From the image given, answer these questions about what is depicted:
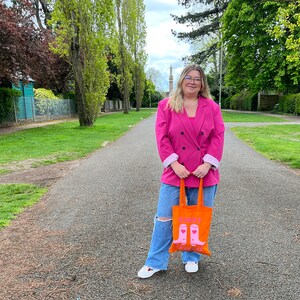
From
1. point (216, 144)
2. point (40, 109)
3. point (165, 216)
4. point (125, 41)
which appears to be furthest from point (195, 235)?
point (125, 41)

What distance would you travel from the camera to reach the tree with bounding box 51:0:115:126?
16.3 metres

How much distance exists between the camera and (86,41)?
55.8ft

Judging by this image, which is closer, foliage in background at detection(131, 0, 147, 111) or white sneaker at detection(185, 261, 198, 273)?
white sneaker at detection(185, 261, 198, 273)

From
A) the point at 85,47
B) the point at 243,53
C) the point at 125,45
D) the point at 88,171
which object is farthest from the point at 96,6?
the point at 125,45

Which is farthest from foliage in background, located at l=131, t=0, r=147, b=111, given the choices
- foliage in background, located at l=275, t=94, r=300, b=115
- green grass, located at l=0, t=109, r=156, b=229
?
green grass, located at l=0, t=109, r=156, b=229

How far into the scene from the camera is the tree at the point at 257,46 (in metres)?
28.9

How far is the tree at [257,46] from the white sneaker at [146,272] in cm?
2759

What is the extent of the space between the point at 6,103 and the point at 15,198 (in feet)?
54.5

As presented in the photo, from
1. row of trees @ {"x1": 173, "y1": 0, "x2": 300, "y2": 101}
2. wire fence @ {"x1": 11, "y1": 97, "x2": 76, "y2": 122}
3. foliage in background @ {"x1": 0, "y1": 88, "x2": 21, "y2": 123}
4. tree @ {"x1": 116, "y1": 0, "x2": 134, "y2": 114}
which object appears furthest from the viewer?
tree @ {"x1": 116, "y1": 0, "x2": 134, "y2": 114}

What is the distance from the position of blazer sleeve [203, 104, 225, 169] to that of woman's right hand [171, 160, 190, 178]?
0.68ft

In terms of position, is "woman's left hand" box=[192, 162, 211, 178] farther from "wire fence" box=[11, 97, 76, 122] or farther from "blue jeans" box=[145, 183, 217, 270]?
"wire fence" box=[11, 97, 76, 122]

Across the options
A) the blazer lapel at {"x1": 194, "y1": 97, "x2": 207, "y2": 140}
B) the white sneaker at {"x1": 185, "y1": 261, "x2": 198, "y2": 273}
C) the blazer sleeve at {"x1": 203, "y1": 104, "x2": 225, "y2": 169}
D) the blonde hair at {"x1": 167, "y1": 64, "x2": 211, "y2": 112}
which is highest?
the blonde hair at {"x1": 167, "y1": 64, "x2": 211, "y2": 112}

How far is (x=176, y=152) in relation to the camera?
289 cm

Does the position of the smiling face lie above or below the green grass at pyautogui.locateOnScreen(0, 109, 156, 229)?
above
